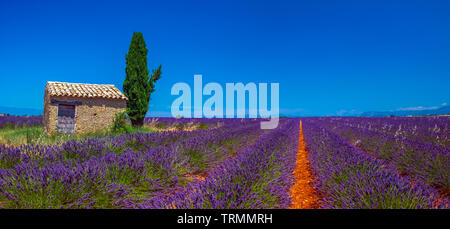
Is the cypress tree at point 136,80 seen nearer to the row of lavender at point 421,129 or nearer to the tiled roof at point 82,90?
the tiled roof at point 82,90

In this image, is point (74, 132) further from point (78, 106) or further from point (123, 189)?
point (123, 189)

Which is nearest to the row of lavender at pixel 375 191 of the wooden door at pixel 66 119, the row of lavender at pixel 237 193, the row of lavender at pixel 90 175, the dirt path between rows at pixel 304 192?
the dirt path between rows at pixel 304 192

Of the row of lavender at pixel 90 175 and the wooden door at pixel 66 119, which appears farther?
the wooden door at pixel 66 119

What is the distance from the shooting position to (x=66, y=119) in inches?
352

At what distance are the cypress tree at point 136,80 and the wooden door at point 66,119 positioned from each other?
2841 mm

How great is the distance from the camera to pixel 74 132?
9.01 metres

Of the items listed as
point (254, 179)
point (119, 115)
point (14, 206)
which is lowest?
point (14, 206)

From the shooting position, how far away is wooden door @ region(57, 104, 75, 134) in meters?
8.82

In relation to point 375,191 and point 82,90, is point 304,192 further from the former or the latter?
point 82,90

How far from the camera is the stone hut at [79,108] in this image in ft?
28.8

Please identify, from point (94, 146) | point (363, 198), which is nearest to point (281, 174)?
point (363, 198)
